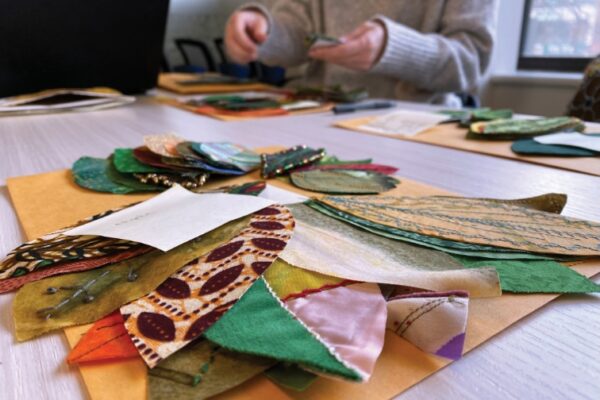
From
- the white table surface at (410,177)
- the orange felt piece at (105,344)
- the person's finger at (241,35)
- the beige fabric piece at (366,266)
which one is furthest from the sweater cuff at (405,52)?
the orange felt piece at (105,344)

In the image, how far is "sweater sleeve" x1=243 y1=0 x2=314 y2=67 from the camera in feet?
4.72

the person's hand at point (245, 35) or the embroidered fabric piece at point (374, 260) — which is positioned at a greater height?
the person's hand at point (245, 35)

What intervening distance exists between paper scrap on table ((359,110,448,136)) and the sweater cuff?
29 cm

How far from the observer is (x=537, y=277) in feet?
0.83

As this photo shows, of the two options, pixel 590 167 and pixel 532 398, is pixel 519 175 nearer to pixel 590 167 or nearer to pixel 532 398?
pixel 590 167

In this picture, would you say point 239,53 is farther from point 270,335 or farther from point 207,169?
point 270,335

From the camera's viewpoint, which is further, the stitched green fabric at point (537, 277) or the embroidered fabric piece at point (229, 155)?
the embroidered fabric piece at point (229, 155)

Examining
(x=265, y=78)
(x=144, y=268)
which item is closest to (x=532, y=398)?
(x=144, y=268)

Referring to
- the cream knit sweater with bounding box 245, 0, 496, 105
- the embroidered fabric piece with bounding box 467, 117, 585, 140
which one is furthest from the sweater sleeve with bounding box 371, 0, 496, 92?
the embroidered fabric piece with bounding box 467, 117, 585, 140

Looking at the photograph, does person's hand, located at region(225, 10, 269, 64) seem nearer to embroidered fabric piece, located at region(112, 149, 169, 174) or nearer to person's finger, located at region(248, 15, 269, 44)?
person's finger, located at region(248, 15, 269, 44)

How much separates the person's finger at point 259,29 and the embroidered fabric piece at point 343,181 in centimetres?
97

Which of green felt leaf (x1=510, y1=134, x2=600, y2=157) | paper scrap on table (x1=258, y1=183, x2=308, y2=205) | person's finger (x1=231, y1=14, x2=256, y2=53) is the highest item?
person's finger (x1=231, y1=14, x2=256, y2=53)

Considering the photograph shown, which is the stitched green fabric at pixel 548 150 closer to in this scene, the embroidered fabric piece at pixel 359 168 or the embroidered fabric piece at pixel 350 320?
the embroidered fabric piece at pixel 359 168

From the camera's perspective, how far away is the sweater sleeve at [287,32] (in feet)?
4.72
